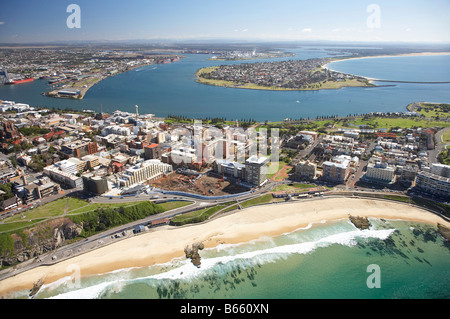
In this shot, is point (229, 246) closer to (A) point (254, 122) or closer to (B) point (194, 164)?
(B) point (194, 164)

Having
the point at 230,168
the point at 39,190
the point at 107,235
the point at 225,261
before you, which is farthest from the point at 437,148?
the point at 39,190

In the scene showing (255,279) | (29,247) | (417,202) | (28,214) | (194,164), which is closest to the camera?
(255,279)

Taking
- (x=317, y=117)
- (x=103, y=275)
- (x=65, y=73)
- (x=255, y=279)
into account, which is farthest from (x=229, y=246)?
(x=65, y=73)

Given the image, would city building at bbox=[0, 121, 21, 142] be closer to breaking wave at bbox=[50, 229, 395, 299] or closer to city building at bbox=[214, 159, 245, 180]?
city building at bbox=[214, 159, 245, 180]

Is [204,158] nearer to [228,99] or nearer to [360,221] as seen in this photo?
[360,221]

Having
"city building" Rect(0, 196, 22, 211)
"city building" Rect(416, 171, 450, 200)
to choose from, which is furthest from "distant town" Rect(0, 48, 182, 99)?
"city building" Rect(416, 171, 450, 200)

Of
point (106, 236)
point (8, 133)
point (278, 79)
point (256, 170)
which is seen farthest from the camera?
point (278, 79)
